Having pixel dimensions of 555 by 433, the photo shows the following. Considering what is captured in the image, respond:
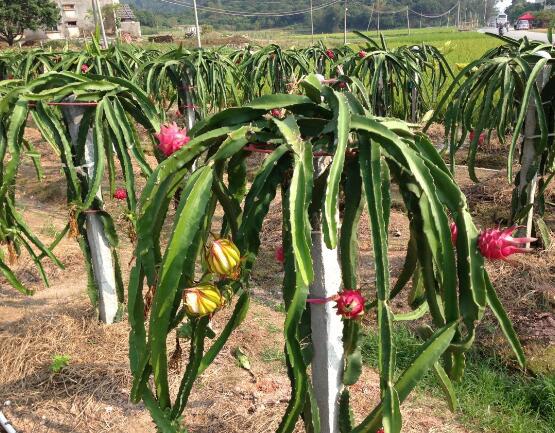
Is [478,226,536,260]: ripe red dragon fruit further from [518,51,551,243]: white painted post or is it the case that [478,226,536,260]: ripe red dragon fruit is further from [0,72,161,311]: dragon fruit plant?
[518,51,551,243]: white painted post

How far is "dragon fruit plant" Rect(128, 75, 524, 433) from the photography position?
840 millimetres

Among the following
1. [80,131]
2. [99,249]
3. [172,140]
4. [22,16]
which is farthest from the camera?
[22,16]

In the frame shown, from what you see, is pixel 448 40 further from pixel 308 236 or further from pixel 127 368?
pixel 308 236

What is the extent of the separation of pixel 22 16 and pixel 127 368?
90.1 ft

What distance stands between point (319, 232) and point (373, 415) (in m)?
0.36

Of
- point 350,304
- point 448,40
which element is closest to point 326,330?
point 350,304

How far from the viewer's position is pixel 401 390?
0.88 m

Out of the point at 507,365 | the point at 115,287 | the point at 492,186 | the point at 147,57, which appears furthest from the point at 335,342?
the point at 147,57

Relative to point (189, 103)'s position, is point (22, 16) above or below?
above

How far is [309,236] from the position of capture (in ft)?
2.72

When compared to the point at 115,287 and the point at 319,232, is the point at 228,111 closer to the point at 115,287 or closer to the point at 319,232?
the point at 319,232

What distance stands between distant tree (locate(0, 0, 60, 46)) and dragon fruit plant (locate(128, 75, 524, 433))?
26.7m

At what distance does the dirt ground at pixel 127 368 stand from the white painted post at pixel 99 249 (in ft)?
0.29

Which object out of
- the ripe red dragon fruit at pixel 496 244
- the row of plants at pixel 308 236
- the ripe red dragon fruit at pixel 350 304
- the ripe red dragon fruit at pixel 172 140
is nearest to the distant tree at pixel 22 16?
the ripe red dragon fruit at pixel 172 140
